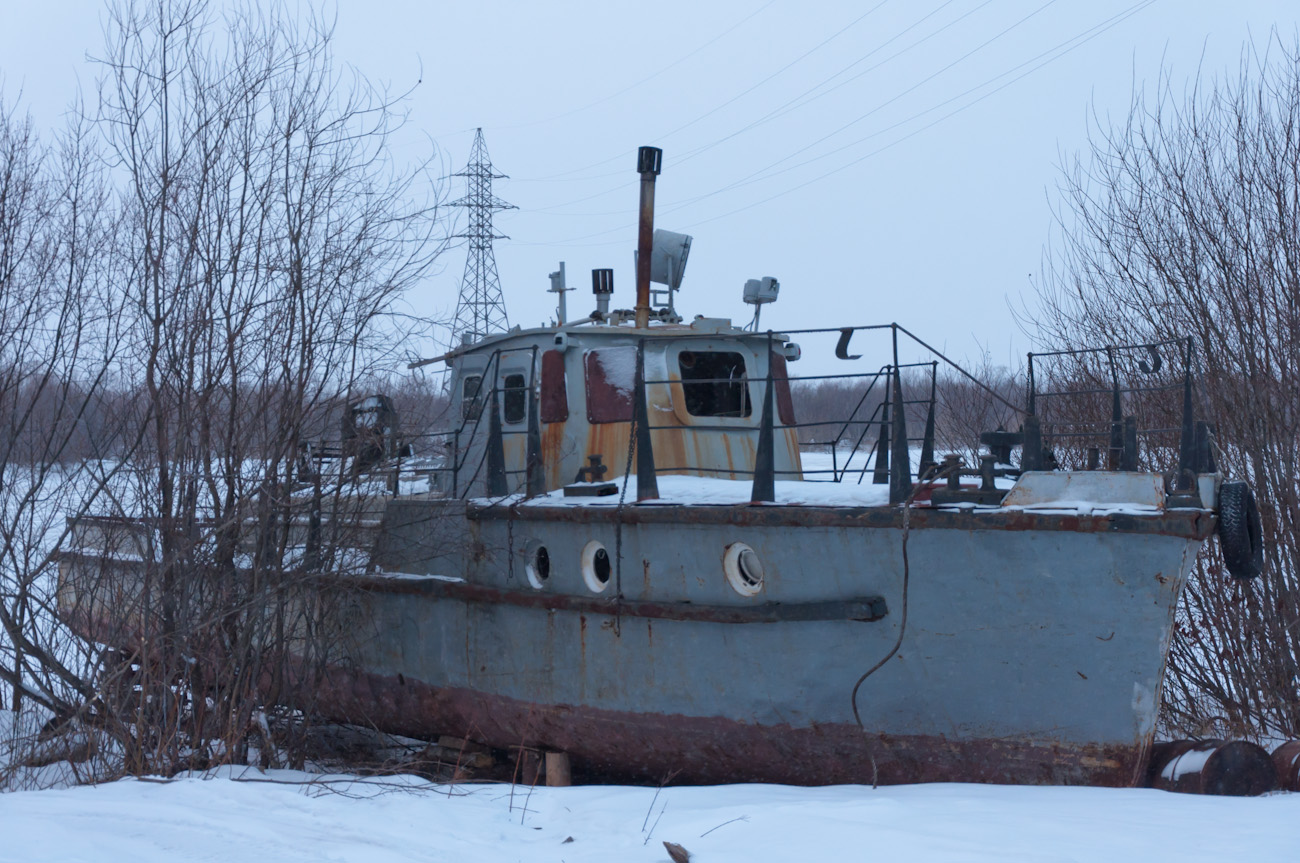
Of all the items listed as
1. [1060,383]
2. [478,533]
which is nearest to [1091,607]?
[478,533]

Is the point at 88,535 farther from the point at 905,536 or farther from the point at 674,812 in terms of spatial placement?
the point at 905,536

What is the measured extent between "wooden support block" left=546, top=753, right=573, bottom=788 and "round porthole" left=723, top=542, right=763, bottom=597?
1996 millimetres

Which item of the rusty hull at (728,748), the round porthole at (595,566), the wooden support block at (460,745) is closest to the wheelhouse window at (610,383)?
the round porthole at (595,566)

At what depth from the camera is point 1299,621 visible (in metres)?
8.31

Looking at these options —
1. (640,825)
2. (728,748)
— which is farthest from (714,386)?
(640,825)

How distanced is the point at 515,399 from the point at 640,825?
168 inches

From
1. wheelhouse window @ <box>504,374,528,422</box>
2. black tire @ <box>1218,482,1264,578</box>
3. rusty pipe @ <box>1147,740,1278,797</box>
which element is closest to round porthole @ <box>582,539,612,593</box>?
wheelhouse window @ <box>504,374,528,422</box>

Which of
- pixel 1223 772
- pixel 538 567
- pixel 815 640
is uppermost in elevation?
pixel 538 567

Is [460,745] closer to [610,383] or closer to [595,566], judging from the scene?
[595,566]

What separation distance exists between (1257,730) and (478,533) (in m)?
6.33

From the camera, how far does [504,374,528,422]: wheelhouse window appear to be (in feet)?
29.4

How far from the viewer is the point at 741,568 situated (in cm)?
684

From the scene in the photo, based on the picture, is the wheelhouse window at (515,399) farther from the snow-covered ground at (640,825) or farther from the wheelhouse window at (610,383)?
the snow-covered ground at (640,825)

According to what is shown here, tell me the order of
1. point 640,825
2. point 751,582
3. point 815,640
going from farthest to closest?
point 751,582 < point 815,640 < point 640,825
